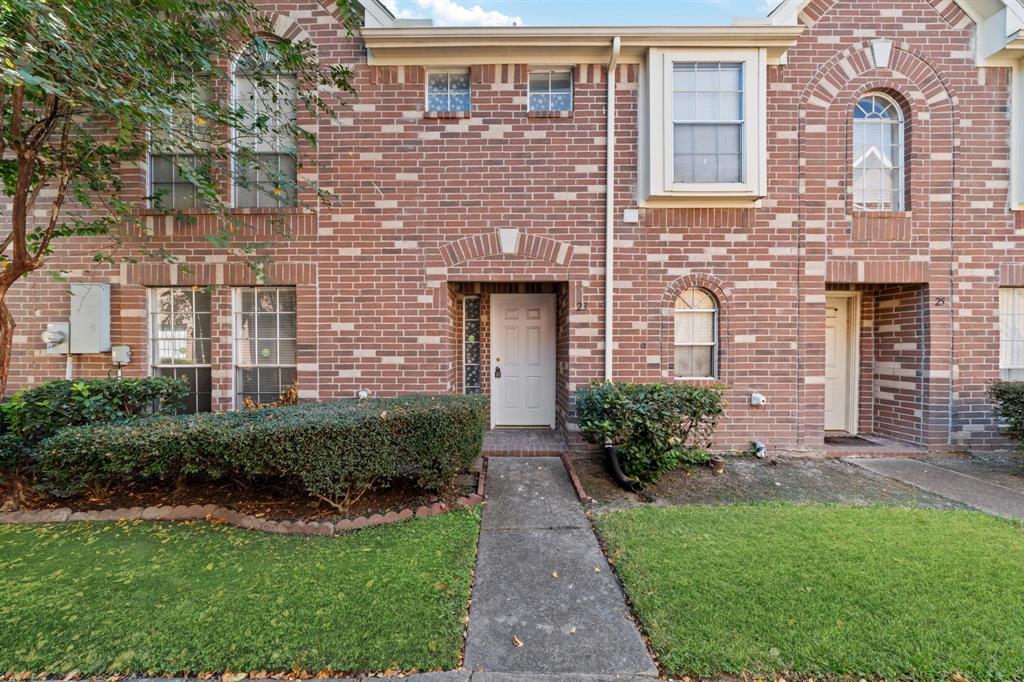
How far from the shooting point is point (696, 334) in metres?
5.79

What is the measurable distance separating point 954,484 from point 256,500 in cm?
761

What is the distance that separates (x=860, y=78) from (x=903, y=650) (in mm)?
6882

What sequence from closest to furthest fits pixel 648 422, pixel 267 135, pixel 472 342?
pixel 648 422, pixel 267 135, pixel 472 342

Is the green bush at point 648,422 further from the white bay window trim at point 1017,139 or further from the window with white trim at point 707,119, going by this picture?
the white bay window trim at point 1017,139

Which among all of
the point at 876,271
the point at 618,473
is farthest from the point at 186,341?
the point at 876,271

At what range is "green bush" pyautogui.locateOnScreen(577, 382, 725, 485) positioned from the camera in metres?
4.44

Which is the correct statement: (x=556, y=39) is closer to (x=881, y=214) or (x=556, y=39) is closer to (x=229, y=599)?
(x=881, y=214)

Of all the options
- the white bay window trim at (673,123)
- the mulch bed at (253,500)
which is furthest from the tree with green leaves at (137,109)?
the white bay window trim at (673,123)

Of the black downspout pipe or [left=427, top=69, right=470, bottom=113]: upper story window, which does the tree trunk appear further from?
the black downspout pipe

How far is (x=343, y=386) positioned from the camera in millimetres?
5645

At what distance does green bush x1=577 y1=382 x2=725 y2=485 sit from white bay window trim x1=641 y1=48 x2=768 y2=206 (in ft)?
8.75

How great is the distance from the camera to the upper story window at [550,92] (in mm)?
5707

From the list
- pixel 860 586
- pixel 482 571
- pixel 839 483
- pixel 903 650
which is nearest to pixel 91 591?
pixel 482 571

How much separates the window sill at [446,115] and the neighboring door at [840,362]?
6.36m
